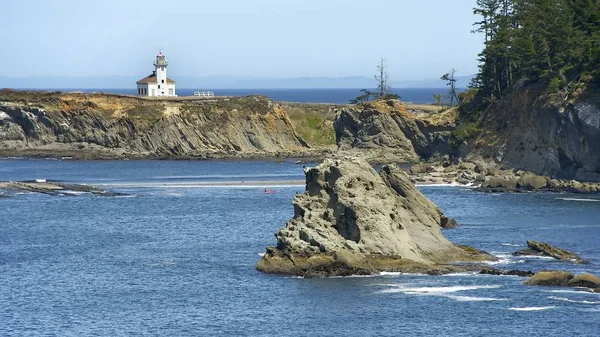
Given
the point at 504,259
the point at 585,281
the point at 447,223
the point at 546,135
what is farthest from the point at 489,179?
the point at 585,281

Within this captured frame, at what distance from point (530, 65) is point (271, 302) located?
81.0 m

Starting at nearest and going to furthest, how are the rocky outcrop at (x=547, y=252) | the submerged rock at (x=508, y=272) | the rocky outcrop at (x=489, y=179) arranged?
the submerged rock at (x=508, y=272)
the rocky outcrop at (x=547, y=252)
the rocky outcrop at (x=489, y=179)

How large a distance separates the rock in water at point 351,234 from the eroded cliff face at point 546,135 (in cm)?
4858

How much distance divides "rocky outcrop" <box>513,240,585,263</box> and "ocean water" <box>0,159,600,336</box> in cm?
125

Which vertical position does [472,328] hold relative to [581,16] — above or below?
below

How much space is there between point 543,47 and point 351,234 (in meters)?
69.7

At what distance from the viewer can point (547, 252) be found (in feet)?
248

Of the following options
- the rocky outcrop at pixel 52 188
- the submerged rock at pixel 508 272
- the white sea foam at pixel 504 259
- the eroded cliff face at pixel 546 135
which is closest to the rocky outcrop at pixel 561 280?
the submerged rock at pixel 508 272

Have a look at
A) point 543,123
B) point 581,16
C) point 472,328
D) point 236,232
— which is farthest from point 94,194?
point 472,328

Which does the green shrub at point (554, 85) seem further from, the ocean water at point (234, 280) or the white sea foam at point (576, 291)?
the white sea foam at point (576, 291)

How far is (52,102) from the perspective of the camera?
607 feet

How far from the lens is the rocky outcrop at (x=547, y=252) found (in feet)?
245

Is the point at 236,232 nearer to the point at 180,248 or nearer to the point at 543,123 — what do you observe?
the point at 180,248

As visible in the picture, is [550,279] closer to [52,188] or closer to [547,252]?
[547,252]
